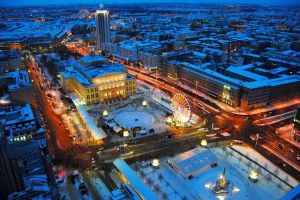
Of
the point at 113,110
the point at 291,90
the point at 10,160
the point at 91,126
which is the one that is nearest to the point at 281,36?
the point at 291,90

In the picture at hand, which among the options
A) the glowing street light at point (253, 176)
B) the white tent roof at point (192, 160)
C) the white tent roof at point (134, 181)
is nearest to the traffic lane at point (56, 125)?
the white tent roof at point (134, 181)

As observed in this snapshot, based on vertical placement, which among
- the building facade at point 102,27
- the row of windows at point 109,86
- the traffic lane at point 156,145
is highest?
the building facade at point 102,27

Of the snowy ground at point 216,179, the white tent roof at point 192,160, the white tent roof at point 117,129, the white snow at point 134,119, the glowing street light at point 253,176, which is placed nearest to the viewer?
the snowy ground at point 216,179

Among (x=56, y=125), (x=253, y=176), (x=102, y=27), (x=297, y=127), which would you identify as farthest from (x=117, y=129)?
(x=102, y=27)

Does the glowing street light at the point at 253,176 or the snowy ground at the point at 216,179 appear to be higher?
the glowing street light at the point at 253,176

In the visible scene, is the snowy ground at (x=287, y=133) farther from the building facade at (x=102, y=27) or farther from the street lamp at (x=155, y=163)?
the building facade at (x=102, y=27)

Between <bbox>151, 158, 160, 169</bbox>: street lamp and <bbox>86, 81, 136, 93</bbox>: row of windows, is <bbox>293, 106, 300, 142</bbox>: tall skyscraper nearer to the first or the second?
<bbox>151, 158, 160, 169</bbox>: street lamp

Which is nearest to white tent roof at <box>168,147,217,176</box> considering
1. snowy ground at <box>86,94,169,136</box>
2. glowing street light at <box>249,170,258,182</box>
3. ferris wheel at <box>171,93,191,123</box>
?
glowing street light at <box>249,170,258,182</box>
